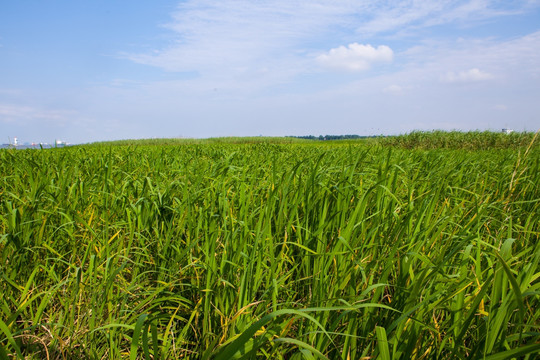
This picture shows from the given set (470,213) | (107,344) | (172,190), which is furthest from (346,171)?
(107,344)

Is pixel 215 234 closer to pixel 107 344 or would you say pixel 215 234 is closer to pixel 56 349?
pixel 107 344

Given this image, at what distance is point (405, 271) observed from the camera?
134cm

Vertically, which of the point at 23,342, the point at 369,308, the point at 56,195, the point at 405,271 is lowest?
the point at 23,342

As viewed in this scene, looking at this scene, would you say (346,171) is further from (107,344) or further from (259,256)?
(107,344)

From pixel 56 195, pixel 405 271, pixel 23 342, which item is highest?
pixel 56 195

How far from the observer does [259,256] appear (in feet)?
5.02

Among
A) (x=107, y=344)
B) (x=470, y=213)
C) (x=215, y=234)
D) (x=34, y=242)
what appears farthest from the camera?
(x=470, y=213)

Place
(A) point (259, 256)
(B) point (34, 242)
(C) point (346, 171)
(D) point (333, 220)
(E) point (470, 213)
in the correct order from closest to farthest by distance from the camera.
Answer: (A) point (259, 256)
(D) point (333, 220)
(B) point (34, 242)
(C) point (346, 171)
(E) point (470, 213)

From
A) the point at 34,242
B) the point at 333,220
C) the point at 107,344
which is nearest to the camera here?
the point at 107,344

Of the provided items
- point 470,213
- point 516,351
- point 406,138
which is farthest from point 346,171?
point 406,138

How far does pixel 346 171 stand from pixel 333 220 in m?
0.59

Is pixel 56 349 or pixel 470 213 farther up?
pixel 470 213

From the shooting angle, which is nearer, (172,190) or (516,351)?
(516,351)

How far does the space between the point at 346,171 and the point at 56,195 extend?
2.18 metres
